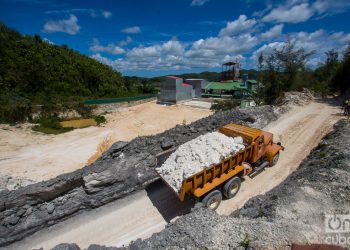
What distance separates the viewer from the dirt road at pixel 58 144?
14.4 m

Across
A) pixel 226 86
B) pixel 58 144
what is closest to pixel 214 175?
pixel 58 144

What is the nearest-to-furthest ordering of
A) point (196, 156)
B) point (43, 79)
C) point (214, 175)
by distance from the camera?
point (214, 175), point (196, 156), point (43, 79)

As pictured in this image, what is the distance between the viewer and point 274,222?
221 inches

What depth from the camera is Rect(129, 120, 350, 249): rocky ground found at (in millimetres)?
5078

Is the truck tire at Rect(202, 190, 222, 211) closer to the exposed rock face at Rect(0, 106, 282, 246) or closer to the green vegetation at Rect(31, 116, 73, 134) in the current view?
the exposed rock face at Rect(0, 106, 282, 246)

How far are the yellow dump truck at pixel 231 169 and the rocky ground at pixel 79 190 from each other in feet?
5.61

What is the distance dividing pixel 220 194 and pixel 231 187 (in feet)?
2.32

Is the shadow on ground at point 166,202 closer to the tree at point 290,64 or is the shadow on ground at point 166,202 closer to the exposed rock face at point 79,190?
the exposed rock face at point 79,190

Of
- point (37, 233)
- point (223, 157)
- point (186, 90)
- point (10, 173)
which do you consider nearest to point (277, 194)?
point (223, 157)

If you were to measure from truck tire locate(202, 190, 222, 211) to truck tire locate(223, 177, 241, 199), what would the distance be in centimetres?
46

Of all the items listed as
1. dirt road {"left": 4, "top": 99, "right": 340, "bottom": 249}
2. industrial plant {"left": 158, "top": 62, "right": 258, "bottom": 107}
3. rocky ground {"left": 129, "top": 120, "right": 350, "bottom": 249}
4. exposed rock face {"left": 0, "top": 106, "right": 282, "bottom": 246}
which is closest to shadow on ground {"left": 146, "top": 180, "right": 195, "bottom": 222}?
dirt road {"left": 4, "top": 99, "right": 340, "bottom": 249}

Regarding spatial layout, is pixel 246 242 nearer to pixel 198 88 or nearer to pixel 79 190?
pixel 79 190

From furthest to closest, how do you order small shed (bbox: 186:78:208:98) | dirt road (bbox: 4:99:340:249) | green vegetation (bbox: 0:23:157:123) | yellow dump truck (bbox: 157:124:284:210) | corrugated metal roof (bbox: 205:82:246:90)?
small shed (bbox: 186:78:208:98)
corrugated metal roof (bbox: 205:82:246:90)
green vegetation (bbox: 0:23:157:123)
dirt road (bbox: 4:99:340:249)
yellow dump truck (bbox: 157:124:284:210)

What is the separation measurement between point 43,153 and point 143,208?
12952 millimetres
